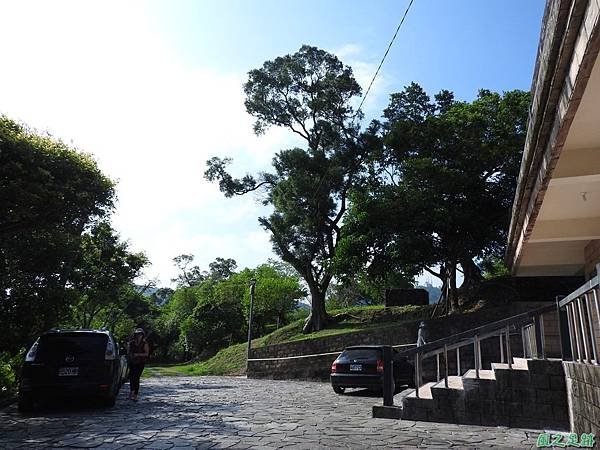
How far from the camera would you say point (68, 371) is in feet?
26.0

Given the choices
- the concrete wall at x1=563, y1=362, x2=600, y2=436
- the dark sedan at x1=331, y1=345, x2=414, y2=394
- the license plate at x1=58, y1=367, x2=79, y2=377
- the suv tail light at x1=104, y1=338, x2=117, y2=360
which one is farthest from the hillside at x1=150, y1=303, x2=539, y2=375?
the license plate at x1=58, y1=367, x2=79, y2=377

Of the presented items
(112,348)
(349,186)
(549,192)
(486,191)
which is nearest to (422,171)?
(486,191)

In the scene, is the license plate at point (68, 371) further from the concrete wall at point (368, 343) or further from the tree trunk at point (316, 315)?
the tree trunk at point (316, 315)

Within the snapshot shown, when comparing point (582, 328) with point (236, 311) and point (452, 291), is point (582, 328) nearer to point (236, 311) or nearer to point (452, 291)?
point (452, 291)

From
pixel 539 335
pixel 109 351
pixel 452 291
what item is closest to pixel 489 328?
pixel 539 335

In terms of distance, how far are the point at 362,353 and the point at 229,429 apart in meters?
6.14

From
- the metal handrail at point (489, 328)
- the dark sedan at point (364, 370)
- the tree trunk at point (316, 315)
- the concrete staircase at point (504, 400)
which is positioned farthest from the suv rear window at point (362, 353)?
the tree trunk at point (316, 315)

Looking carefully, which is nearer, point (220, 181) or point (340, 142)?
Answer: point (340, 142)

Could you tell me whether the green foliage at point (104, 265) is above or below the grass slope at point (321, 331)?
above

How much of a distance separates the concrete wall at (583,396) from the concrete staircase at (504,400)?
0.31 meters

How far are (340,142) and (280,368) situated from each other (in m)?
12.7

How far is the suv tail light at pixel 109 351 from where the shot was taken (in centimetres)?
830

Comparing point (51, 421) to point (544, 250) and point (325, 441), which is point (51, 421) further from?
point (544, 250)

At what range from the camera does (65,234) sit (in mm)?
12562
